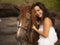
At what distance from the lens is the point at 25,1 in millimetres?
3613

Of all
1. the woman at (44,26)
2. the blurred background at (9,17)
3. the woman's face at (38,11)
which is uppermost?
the woman's face at (38,11)

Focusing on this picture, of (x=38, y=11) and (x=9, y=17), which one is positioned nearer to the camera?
(x=38, y=11)

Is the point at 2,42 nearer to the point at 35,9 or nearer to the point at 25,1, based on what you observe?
the point at 25,1

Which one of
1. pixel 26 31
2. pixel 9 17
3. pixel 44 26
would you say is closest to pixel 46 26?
pixel 44 26

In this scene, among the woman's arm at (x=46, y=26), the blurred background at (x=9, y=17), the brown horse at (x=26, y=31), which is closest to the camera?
the woman's arm at (x=46, y=26)

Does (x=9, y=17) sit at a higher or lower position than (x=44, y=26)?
lower

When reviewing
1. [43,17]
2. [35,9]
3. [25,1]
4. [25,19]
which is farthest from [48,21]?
[25,1]

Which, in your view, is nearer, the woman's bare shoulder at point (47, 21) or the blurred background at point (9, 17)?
the woman's bare shoulder at point (47, 21)

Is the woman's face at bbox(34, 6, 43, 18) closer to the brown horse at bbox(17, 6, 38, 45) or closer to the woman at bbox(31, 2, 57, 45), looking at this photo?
the woman at bbox(31, 2, 57, 45)

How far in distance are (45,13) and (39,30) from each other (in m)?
0.21

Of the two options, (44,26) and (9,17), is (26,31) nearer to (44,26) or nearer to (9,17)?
(44,26)

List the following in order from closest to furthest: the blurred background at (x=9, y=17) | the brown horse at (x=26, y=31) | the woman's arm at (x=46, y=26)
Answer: the woman's arm at (x=46, y=26)
the brown horse at (x=26, y=31)
the blurred background at (x=9, y=17)

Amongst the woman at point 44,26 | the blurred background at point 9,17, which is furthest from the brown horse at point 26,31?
the blurred background at point 9,17

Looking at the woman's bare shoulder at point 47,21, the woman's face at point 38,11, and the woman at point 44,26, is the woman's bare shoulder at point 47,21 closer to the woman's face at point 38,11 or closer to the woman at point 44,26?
the woman at point 44,26
